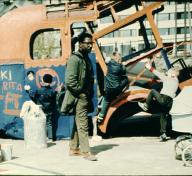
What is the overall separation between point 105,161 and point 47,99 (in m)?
2.78

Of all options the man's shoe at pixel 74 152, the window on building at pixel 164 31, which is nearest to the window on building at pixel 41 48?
the man's shoe at pixel 74 152

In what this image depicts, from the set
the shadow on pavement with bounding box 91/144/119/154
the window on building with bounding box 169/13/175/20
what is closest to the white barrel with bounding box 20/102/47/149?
the shadow on pavement with bounding box 91/144/119/154

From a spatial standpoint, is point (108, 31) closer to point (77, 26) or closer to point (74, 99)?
point (77, 26)

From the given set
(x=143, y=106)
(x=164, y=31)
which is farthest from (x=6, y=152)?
(x=164, y=31)

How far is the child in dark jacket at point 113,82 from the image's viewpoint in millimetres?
10227

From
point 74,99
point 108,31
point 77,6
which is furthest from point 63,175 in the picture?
point 77,6

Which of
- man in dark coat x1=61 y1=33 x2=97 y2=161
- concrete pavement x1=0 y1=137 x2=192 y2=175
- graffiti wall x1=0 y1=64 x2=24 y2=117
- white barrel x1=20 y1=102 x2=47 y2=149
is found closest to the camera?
concrete pavement x1=0 y1=137 x2=192 y2=175

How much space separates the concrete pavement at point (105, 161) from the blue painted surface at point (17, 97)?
47 centimetres

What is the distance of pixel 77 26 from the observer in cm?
1130

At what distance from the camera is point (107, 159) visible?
8227 millimetres

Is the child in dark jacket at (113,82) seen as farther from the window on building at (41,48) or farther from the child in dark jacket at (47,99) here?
the window on building at (41,48)

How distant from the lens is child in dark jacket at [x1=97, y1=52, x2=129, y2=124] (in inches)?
403

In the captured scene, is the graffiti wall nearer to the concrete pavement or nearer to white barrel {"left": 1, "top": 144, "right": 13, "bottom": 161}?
the concrete pavement

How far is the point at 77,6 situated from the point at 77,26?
1.66 ft
